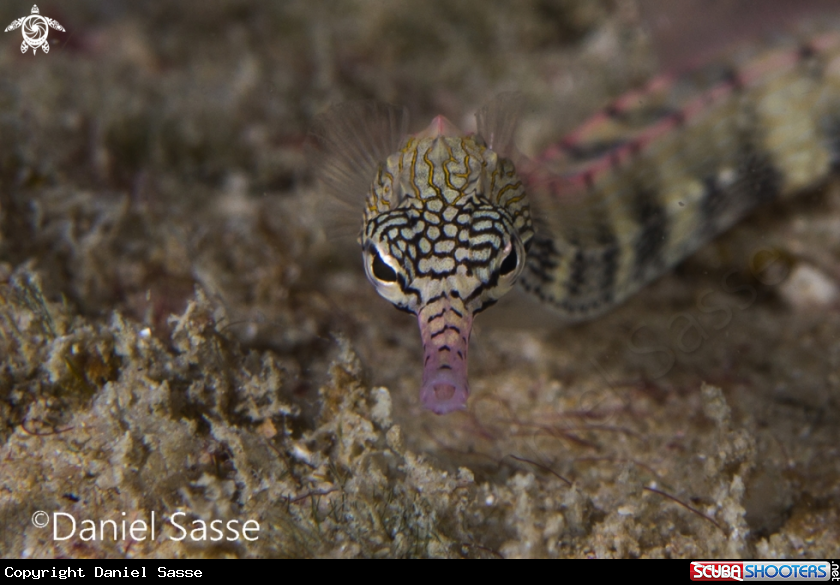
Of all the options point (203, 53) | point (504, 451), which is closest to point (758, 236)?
point (504, 451)

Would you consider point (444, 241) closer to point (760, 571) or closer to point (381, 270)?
point (381, 270)

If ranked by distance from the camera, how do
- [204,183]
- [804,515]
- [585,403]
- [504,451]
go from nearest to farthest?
[804,515] → [504,451] → [585,403] → [204,183]

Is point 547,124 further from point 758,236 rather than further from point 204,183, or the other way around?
point 204,183

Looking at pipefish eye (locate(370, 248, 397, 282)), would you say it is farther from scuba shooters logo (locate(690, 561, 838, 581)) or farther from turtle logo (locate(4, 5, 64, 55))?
turtle logo (locate(4, 5, 64, 55))
